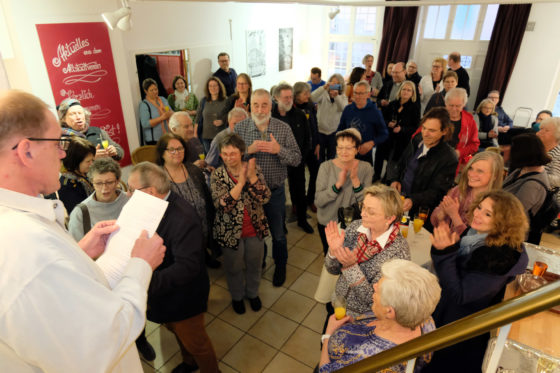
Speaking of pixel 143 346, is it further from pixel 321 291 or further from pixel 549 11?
pixel 549 11

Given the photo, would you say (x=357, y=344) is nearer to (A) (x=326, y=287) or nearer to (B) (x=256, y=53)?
(A) (x=326, y=287)

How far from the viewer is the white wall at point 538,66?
6.71 m

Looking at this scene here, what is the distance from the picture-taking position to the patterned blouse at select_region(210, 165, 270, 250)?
2.76 meters

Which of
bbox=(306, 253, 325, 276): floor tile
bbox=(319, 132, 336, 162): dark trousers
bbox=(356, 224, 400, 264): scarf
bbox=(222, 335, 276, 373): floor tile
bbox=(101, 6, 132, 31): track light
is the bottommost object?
bbox=(222, 335, 276, 373): floor tile

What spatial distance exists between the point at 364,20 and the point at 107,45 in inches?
283

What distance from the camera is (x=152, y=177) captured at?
6.80 feet

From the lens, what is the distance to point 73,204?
271cm

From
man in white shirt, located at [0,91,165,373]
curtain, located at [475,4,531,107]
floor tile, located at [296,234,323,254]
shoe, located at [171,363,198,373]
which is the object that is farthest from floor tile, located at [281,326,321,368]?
curtain, located at [475,4,531,107]

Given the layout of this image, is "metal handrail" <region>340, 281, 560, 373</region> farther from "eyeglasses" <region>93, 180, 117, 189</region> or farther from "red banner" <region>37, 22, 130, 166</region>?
"red banner" <region>37, 22, 130, 166</region>

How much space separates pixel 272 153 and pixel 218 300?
1571 millimetres

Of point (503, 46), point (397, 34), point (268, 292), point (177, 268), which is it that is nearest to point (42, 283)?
point (177, 268)

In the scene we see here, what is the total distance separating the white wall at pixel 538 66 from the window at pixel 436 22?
1.74m

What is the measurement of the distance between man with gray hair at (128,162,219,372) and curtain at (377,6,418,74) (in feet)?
26.7

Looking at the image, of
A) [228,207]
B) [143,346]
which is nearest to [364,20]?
[228,207]
